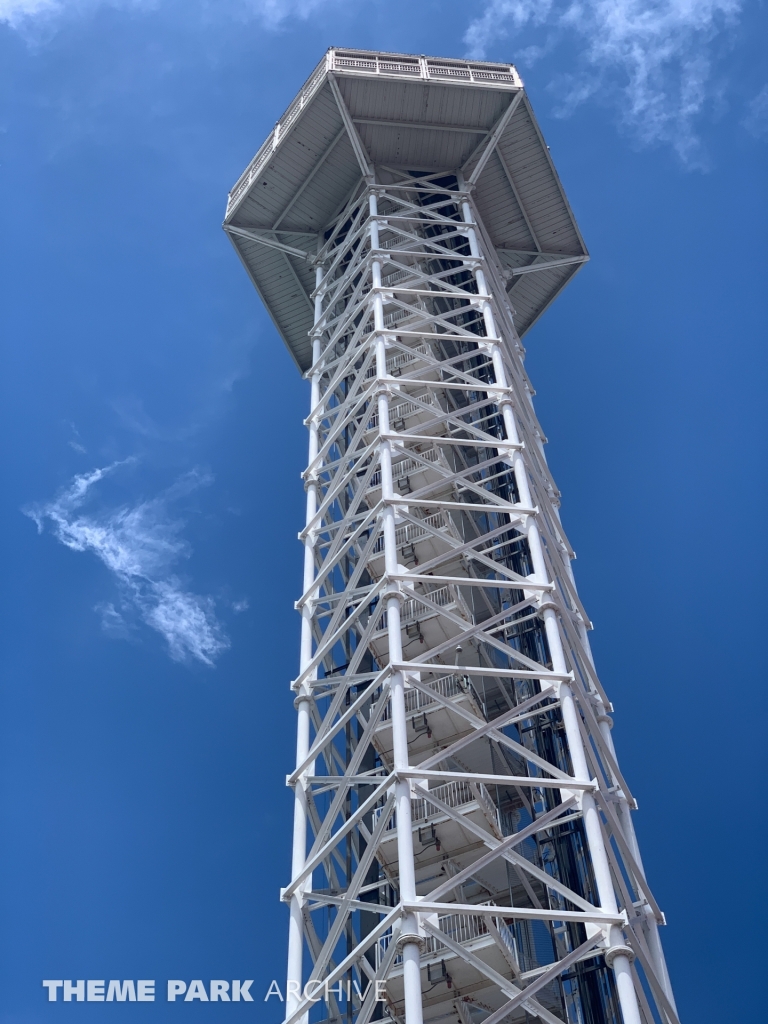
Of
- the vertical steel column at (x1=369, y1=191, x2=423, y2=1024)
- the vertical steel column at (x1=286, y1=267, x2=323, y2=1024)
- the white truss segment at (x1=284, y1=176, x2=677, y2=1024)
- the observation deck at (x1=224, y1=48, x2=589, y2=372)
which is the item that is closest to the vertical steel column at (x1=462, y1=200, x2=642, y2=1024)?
the white truss segment at (x1=284, y1=176, x2=677, y2=1024)

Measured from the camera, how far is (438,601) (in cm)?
3153

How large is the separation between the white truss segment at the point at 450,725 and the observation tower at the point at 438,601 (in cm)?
8

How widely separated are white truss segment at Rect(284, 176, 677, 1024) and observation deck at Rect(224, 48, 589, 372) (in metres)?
1.31

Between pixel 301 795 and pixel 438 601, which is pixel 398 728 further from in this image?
pixel 438 601

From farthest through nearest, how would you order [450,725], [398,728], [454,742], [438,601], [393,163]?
[393,163] → [438,601] → [450,725] → [454,742] → [398,728]

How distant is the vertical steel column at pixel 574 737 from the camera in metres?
19.7

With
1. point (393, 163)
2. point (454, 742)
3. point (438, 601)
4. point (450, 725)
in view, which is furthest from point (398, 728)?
point (393, 163)

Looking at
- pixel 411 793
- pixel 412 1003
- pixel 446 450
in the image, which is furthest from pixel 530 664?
pixel 446 450

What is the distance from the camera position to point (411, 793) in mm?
22781

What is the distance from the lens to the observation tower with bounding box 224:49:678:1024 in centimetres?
2291

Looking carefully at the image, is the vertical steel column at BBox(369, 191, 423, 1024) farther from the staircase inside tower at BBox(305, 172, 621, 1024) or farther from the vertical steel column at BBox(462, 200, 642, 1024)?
the vertical steel column at BBox(462, 200, 642, 1024)

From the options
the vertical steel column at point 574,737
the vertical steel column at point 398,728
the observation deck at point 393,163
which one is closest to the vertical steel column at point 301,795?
the vertical steel column at point 398,728

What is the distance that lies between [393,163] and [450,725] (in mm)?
24030

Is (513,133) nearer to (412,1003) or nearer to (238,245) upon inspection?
(238,245)
